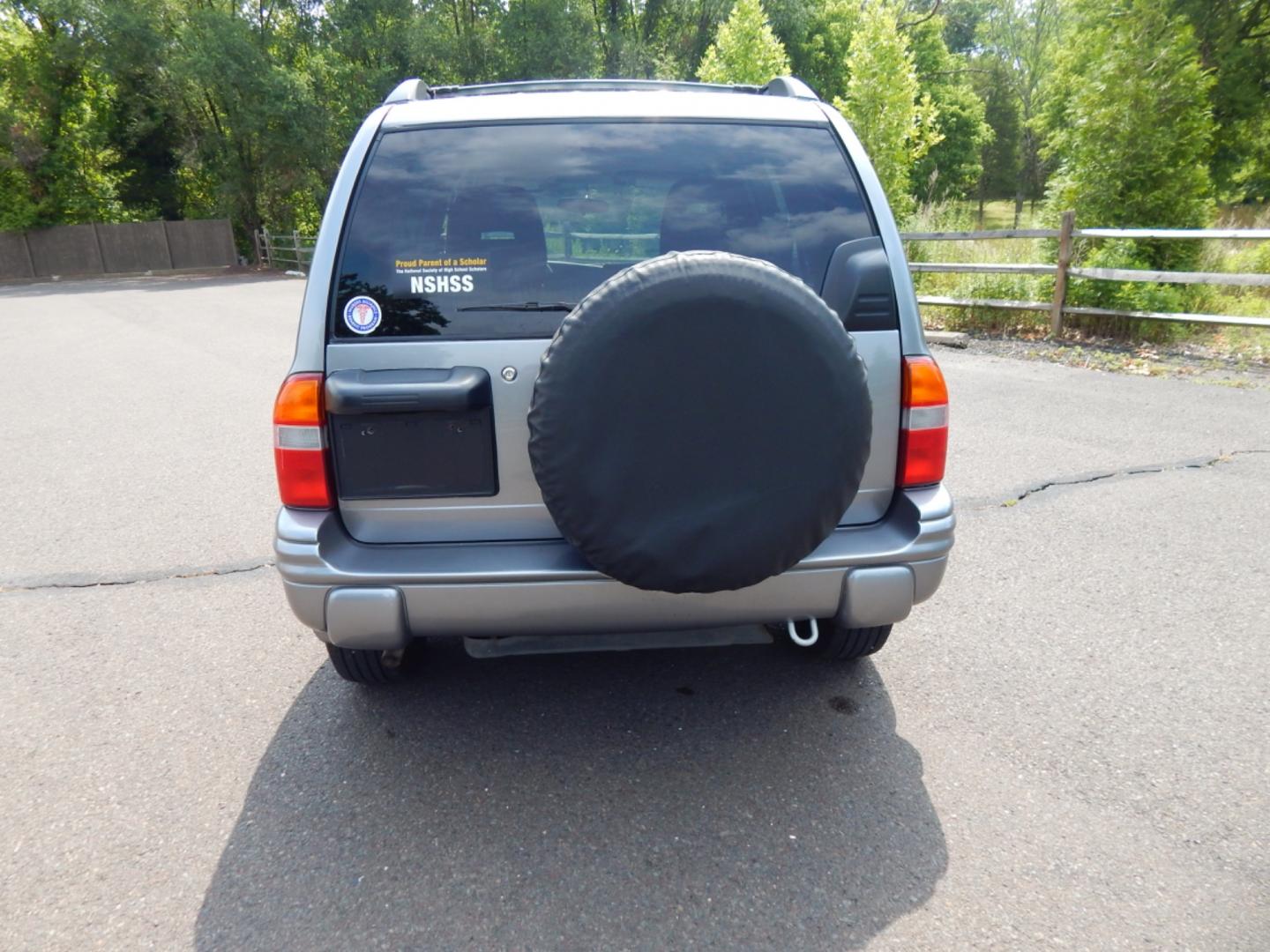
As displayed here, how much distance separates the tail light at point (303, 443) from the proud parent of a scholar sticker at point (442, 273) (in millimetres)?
380

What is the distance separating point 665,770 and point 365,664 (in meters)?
1.04

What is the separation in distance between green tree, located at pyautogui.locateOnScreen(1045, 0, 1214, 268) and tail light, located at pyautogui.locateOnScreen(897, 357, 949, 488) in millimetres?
9458

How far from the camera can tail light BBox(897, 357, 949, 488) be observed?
98.3 inches

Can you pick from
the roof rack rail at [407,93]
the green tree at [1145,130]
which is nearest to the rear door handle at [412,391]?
the roof rack rail at [407,93]

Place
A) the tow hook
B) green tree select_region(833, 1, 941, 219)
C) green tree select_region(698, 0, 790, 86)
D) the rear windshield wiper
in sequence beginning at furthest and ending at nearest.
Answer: green tree select_region(698, 0, 790, 86) < green tree select_region(833, 1, 941, 219) < the tow hook < the rear windshield wiper

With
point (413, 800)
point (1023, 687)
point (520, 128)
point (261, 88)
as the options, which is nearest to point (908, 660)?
point (1023, 687)

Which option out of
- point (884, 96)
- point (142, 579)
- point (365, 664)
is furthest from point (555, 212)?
point (884, 96)

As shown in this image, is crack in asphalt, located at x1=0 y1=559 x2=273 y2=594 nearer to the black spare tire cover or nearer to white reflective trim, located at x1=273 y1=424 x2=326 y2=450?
white reflective trim, located at x1=273 y1=424 x2=326 y2=450

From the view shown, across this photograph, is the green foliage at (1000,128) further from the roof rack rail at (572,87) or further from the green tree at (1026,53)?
the roof rack rail at (572,87)

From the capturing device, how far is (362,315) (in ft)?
7.91

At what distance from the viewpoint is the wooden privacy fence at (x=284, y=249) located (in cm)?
2752

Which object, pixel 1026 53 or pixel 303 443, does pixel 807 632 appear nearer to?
pixel 303 443

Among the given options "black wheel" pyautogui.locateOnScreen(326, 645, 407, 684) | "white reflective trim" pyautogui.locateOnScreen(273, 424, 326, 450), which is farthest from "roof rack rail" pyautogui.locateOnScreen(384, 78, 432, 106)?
"black wheel" pyautogui.locateOnScreen(326, 645, 407, 684)

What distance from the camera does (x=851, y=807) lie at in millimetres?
2428
